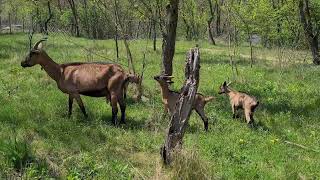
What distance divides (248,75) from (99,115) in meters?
10.2

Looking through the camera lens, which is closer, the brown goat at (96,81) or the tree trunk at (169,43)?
the brown goat at (96,81)

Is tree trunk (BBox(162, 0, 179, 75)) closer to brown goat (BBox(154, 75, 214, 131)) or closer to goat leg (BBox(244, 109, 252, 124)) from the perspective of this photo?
brown goat (BBox(154, 75, 214, 131))

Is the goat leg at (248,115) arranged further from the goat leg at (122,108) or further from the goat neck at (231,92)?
the goat leg at (122,108)

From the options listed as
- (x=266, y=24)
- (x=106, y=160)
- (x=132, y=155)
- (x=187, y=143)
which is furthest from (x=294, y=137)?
(x=266, y=24)

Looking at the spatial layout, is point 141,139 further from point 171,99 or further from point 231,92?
point 231,92

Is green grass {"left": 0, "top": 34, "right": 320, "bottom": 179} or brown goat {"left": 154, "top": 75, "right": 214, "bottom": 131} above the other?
brown goat {"left": 154, "top": 75, "right": 214, "bottom": 131}

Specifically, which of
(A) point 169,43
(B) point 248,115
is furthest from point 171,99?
(A) point 169,43

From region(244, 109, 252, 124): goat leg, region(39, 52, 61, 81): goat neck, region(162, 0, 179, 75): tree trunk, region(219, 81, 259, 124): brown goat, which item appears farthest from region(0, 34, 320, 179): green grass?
region(162, 0, 179, 75): tree trunk

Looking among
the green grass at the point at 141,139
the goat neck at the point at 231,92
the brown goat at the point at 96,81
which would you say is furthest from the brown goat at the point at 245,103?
the brown goat at the point at 96,81

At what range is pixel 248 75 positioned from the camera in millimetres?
20516

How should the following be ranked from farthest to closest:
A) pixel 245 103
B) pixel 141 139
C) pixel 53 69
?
1. pixel 245 103
2. pixel 53 69
3. pixel 141 139

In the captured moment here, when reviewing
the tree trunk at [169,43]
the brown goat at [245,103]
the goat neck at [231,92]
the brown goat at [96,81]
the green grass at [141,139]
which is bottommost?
the green grass at [141,139]

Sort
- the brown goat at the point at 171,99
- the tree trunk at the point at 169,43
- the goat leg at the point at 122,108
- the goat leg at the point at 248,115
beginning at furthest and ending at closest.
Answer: the tree trunk at the point at 169,43
the goat leg at the point at 248,115
the goat leg at the point at 122,108
the brown goat at the point at 171,99

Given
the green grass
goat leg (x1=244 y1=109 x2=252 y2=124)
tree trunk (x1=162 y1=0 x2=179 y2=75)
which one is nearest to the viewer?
the green grass
